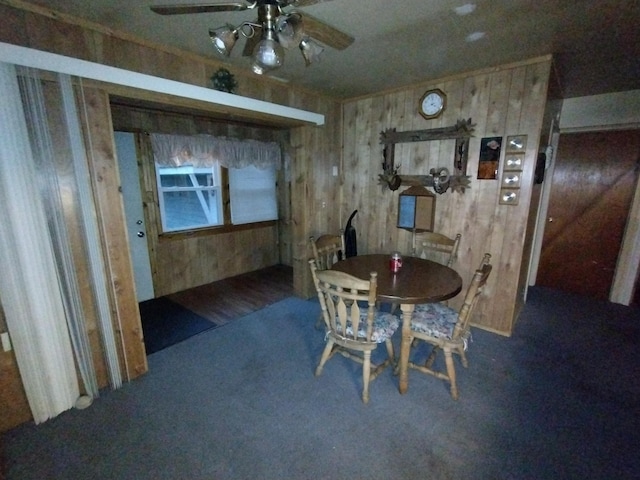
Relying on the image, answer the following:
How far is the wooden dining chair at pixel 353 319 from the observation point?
5.45 ft

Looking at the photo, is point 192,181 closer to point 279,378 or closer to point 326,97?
point 326,97

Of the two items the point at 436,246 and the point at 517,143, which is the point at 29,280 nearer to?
the point at 436,246

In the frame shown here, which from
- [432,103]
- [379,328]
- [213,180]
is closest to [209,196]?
[213,180]

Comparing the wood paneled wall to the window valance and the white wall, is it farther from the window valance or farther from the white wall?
the white wall

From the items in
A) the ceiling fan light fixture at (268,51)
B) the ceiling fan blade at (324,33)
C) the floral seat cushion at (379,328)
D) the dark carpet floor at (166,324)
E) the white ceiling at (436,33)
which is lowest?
the dark carpet floor at (166,324)

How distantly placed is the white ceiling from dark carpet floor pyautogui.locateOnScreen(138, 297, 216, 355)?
2.36 m

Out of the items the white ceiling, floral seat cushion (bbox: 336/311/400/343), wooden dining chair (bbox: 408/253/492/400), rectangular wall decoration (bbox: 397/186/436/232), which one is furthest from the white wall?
floral seat cushion (bbox: 336/311/400/343)

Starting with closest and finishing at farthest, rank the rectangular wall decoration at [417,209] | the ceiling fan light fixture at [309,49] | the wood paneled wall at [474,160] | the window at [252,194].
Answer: the ceiling fan light fixture at [309,49] → the wood paneled wall at [474,160] → the rectangular wall decoration at [417,209] → the window at [252,194]

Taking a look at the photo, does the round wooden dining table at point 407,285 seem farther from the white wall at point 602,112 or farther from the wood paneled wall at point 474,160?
the white wall at point 602,112

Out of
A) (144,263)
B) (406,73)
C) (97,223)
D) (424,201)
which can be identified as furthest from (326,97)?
(144,263)

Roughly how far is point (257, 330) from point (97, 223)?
1584mm

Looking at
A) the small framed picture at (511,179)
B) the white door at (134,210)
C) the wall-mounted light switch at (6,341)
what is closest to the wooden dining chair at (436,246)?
the small framed picture at (511,179)

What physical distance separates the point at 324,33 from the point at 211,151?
2646mm

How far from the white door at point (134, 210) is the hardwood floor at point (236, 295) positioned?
1.20ft
